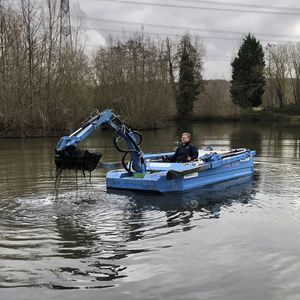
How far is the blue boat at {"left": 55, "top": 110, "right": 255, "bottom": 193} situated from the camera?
9.05 m

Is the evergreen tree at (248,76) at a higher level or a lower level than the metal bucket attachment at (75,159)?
higher

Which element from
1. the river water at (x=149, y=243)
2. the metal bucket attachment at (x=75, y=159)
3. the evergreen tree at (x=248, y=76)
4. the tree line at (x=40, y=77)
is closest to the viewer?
the river water at (x=149, y=243)

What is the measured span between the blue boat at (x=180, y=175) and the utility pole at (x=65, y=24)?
79.9 ft

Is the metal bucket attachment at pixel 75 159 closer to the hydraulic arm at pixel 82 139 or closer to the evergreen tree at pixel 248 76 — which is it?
the hydraulic arm at pixel 82 139

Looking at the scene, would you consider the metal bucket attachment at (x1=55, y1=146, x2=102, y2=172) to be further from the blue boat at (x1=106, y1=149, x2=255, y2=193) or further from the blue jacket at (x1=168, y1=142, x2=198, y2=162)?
the blue jacket at (x1=168, y1=142, x2=198, y2=162)

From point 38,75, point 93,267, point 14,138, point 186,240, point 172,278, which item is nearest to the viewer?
point 172,278

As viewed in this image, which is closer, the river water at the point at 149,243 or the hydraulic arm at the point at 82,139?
the river water at the point at 149,243

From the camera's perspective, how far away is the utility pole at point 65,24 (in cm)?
3522

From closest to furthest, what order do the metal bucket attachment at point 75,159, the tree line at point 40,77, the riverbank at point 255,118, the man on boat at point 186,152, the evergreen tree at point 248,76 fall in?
the metal bucket attachment at point 75,159
the man on boat at point 186,152
the tree line at point 40,77
the riverbank at point 255,118
the evergreen tree at point 248,76

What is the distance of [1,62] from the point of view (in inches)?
1268

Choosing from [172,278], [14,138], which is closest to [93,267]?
[172,278]

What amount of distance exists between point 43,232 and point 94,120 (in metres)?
2.98

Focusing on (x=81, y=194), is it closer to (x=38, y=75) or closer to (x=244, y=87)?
(x=38, y=75)

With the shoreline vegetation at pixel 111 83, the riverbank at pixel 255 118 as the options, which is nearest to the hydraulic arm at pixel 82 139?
the shoreline vegetation at pixel 111 83
